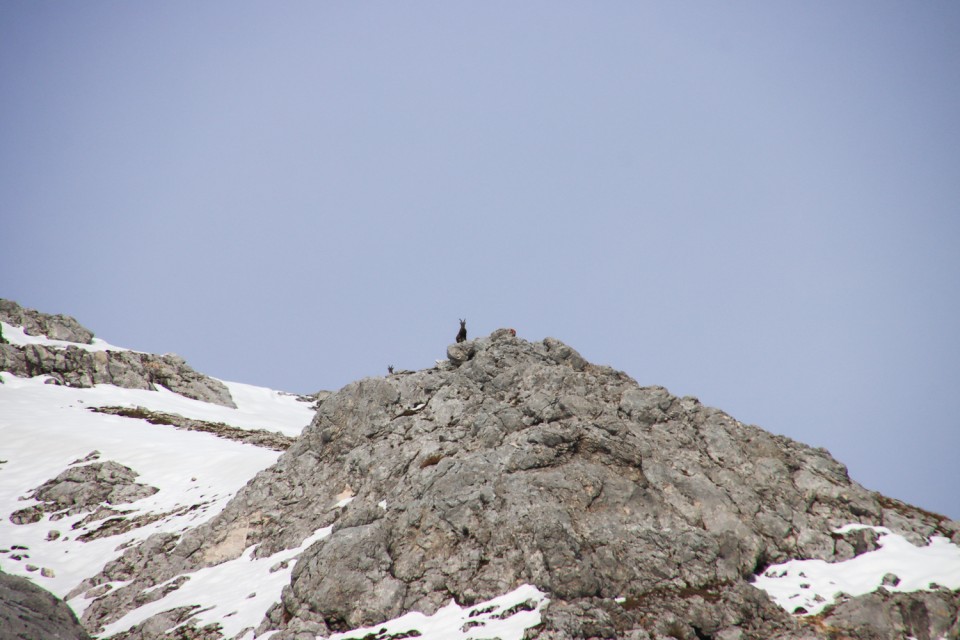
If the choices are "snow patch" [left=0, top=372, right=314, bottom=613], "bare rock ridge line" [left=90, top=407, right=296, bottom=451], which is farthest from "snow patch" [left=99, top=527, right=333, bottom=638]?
"bare rock ridge line" [left=90, top=407, right=296, bottom=451]

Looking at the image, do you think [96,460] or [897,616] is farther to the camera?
[96,460]

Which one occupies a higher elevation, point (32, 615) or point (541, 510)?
point (541, 510)

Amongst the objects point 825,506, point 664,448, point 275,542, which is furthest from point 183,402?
point 825,506

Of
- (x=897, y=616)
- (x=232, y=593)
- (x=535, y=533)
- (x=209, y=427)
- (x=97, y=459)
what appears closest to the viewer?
(x=897, y=616)

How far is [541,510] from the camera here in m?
27.0

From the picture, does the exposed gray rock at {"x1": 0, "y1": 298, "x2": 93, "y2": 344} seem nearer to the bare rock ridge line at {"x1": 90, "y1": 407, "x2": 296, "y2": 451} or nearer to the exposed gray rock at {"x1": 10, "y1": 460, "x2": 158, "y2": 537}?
the bare rock ridge line at {"x1": 90, "y1": 407, "x2": 296, "y2": 451}

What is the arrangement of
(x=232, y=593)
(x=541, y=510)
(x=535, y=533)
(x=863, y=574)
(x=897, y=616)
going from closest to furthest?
1. (x=897, y=616)
2. (x=535, y=533)
3. (x=863, y=574)
4. (x=541, y=510)
5. (x=232, y=593)

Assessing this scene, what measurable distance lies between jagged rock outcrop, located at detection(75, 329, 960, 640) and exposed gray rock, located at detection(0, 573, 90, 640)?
4.06 m

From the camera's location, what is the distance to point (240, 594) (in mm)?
29406

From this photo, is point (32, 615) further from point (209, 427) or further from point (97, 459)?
point (209, 427)

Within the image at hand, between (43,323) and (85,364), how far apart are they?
15.9m

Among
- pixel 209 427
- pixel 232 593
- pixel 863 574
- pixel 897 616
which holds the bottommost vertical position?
pixel 232 593

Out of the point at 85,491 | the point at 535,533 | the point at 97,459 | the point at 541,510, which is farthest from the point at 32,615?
the point at 97,459

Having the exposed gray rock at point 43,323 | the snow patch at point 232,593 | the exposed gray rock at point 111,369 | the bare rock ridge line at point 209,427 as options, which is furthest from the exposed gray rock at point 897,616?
the exposed gray rock at point 43,323
